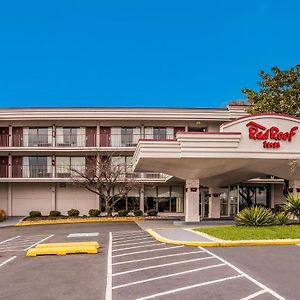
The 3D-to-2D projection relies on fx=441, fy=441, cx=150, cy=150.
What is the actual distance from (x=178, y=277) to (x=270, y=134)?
1613cm

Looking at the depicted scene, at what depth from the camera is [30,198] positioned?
43719 millimetres

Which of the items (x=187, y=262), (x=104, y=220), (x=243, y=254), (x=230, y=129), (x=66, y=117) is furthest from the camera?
(x=66, y=117)

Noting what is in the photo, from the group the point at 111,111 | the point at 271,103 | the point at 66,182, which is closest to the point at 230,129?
the point at 271,103

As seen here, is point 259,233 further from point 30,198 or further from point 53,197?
point 30,198

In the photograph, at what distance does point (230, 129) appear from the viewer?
24625 mm

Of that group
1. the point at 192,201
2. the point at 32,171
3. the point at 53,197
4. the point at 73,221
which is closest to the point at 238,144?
the point at 192,201

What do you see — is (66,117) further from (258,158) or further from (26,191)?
(258,158)

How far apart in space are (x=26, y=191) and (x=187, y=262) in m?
34.2

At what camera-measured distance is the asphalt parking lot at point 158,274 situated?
29.0 ft

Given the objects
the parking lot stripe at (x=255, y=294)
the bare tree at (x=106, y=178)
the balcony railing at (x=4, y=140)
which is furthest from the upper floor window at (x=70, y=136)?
the parking lot stripe at (x=255, y=294)

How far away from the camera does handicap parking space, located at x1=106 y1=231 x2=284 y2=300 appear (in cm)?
867

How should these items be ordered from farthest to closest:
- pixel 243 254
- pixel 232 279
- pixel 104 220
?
pixel 104 220, pixel 243 254, pixel 232 279

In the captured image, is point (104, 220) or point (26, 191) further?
point (26, 191)

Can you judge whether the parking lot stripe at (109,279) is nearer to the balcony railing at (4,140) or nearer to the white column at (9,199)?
the balcony railing at (4,140)
